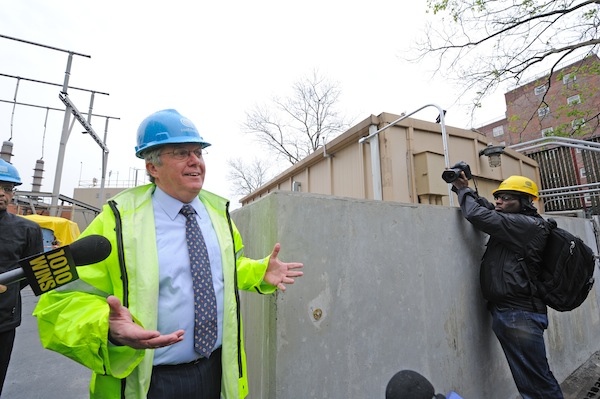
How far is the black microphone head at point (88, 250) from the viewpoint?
3.14 ft

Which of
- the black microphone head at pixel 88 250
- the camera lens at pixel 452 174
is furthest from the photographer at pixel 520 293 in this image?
the black microphone head at pixel 88 250

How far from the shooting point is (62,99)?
34.8ft

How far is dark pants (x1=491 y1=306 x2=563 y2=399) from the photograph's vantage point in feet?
8.10

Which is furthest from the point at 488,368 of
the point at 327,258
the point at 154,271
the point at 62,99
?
the point at 62,99

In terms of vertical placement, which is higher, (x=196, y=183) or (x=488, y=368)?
(x=196, y=183)

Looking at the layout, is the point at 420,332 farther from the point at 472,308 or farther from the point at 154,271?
the point at 154,271

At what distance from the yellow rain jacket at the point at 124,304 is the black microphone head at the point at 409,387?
851mm

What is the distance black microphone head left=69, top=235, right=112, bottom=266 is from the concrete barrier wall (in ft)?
3.64

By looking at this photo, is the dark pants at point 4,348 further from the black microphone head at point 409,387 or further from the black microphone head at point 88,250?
the black microphone head at point 409,387

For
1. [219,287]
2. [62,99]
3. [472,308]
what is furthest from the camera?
[62,99]

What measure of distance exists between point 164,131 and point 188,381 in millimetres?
1229

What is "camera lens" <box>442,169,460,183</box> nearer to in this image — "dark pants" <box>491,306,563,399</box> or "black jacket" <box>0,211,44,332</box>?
"dark pants" <box>491,306,563,399</box>

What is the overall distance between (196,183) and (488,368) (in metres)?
3.25

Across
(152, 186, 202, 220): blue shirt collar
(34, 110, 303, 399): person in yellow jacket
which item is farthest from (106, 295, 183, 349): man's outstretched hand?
(152, 186, 202, 220): blue shirt collar
